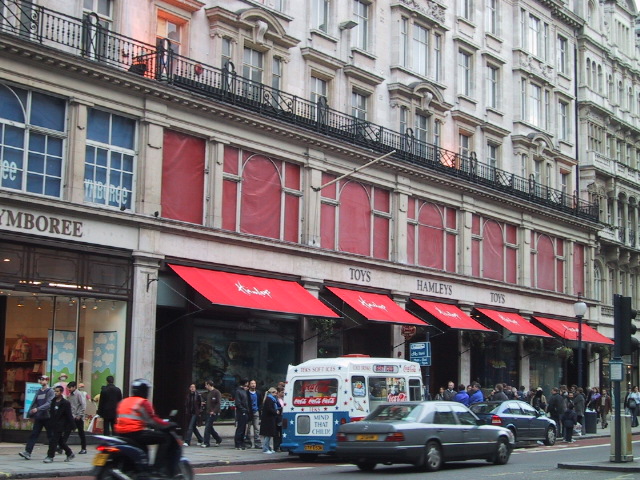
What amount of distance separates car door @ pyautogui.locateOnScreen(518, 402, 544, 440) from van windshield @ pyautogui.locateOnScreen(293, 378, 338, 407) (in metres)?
8.70

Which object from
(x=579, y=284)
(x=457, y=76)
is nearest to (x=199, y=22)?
(x=457, y=76)

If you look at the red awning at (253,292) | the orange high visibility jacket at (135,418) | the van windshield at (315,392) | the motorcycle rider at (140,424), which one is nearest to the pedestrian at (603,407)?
the red awning at (253,292)

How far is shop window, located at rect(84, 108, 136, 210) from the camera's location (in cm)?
2688

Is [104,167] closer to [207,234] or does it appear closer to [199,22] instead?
[207,234]

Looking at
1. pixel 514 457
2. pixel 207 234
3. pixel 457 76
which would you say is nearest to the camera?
pixel 514 457

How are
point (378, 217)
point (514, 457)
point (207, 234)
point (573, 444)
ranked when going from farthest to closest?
point (378, 217), point (573, 444), point (207, 234), point (514, 457)

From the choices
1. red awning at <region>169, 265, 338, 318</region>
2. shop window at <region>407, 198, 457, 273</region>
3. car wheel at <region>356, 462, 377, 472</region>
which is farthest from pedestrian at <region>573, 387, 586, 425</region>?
car wheel at <region>356, 462, 377, 472</region>

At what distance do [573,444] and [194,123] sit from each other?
52.6 feet

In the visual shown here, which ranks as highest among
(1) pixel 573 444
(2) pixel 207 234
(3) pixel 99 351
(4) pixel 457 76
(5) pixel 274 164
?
(4) pixel 457 76

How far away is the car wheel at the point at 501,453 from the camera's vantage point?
22641mm

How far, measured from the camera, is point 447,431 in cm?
2123

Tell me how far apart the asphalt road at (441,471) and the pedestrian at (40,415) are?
293cm

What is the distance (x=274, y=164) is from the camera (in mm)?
32688

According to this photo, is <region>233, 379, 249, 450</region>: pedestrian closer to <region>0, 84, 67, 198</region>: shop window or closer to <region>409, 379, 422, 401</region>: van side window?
<region>409, 379, 422, 401</region>: van side window
